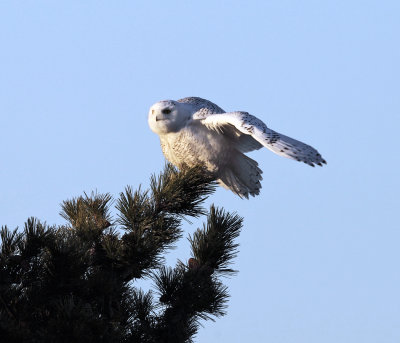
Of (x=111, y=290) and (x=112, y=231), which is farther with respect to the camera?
(x=112, y=231)

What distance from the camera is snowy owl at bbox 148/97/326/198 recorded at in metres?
6.18

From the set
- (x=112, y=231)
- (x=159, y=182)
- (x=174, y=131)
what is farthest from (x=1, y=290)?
(x=174, y=131)

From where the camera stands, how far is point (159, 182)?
217 inches

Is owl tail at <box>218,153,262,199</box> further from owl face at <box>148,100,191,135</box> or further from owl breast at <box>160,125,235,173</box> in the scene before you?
owl face at <box>148,100,191,135</box>

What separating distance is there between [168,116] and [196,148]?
1.15 feet

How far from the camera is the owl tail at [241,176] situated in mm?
6652

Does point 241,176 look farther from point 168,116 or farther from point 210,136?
point 168,116

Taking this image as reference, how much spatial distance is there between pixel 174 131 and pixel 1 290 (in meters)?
2.35

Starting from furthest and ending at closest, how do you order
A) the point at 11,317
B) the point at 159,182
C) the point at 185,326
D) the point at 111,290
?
the point at 159,182 < the point at 185,326 < the point at 111,290 < the point at 11,317

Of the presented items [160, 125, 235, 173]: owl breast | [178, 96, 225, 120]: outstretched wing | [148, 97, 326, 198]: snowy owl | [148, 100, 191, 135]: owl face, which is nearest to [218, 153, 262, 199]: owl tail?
[148, 97, 326, 198]: snowy owl

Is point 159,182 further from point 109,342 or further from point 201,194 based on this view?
point 109,342

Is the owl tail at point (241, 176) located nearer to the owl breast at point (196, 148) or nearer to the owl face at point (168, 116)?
the owl breast at point (196, 148)

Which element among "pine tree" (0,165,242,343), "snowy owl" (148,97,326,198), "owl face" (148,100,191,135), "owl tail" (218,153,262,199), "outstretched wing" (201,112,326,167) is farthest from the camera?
"owl tail" (218,153,262,199)

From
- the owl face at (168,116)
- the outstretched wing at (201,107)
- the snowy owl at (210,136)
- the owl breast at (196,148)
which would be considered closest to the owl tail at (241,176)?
the snowy owl at (210,136)
